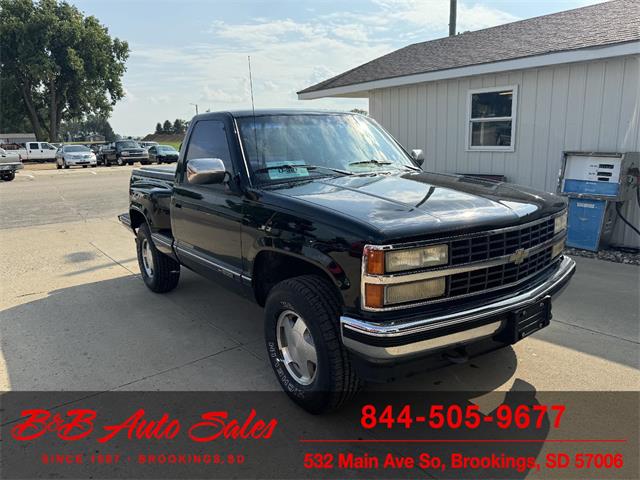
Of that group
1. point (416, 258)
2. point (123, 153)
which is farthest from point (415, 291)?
point (123, 153)

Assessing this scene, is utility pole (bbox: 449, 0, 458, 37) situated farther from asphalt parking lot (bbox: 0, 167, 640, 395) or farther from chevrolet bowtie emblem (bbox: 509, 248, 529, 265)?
chevrolet bowtie emblem (bbox: 509, 248, 529, 265)

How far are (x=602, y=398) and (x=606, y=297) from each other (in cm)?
232

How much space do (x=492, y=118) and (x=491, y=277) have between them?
6.83 meters

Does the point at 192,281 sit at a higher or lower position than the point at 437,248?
lower

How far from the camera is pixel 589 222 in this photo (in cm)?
720

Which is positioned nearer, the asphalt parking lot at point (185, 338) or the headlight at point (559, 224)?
the headlight at point (559, 224)

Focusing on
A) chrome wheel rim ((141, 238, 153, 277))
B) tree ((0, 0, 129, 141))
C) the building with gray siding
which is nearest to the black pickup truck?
chrome wheel rim ((141, 238, 153, 277))

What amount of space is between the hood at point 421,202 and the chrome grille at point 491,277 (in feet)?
0.84

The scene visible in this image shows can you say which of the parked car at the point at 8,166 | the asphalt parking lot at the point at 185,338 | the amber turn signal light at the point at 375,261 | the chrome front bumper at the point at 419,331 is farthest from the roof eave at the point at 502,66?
the parked car at the point at 8,166

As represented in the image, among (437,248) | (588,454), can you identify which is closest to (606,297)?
(588,454)

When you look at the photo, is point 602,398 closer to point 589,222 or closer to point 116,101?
point 589,222

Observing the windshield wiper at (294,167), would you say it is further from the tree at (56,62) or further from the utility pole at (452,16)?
the tree at (56,62)

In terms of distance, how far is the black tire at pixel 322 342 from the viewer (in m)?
2.83

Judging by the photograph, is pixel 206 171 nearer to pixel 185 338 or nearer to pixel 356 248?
pixel 356 248
